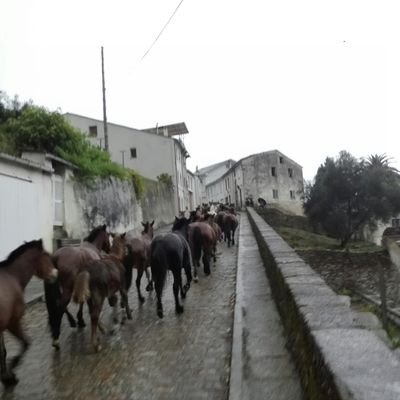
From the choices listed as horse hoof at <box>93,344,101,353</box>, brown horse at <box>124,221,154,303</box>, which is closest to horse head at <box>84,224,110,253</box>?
brown horse at <box>124,221,154,303</box>

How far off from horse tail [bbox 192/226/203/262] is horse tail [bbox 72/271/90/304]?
567 cm

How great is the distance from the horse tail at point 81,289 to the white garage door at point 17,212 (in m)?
6.09

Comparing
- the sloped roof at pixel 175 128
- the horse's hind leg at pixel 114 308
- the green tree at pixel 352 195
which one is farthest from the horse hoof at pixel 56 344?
the sloped roof at pixel 175 128

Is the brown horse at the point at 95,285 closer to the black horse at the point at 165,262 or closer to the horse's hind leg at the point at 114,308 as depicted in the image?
the horse's hind leg at the point at 114,308

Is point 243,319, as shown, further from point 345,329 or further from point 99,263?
point 345,329

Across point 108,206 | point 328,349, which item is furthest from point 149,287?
point 108,206

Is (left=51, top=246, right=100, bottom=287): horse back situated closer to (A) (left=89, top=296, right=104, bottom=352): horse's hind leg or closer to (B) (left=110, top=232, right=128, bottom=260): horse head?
(A) (left=89, top=296, right=104, bottom=352): horse's hind leg

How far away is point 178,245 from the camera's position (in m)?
7.93

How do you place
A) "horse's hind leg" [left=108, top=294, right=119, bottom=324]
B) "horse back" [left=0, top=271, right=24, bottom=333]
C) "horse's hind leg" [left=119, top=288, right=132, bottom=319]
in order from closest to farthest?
"horse back" [left=0, top=271, right=24, bottom=333] → "horse's hind leg" [left=108, top=294, right=119, bottom=324] → "horse's hind leg" [left=119, top=288, right=132, bottom=319]

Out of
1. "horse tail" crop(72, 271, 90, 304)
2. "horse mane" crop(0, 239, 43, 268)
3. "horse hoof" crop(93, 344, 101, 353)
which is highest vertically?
"horse mane" crop(0, 239, 43, 268)

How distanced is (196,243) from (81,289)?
5.91 m

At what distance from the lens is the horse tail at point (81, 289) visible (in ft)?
18.7

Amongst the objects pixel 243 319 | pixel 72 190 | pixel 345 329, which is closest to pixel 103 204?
pixel 72 190

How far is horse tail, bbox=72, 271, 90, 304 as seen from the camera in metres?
5.71
